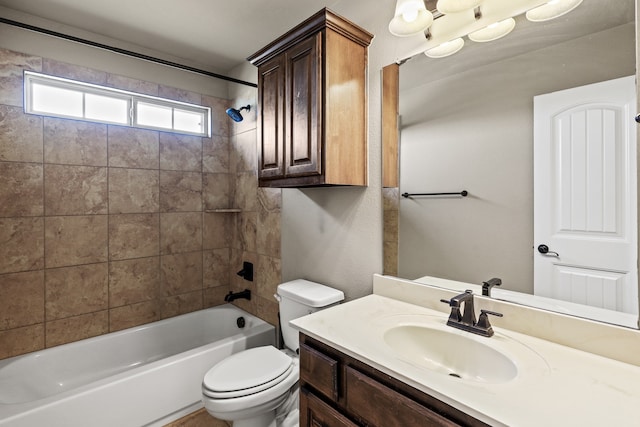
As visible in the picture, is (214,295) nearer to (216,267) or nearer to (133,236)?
(216,267)

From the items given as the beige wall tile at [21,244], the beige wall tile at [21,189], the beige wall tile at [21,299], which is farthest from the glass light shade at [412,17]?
the beige wall tile at [21,299]

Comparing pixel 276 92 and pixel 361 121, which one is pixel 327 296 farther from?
pixel 276 92

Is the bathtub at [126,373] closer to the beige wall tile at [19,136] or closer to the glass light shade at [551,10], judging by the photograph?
the beige wall tile at [19,136]

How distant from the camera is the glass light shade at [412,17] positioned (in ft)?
4.35

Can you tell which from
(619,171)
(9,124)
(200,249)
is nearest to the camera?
(619,171)

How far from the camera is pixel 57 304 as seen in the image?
6.98 ft

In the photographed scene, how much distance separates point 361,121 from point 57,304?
7.73 ft

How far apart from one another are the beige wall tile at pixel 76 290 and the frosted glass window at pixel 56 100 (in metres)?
1.09

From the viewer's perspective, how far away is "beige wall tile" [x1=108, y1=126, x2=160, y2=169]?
91.2 inches

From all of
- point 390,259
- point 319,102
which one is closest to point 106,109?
point 319,102

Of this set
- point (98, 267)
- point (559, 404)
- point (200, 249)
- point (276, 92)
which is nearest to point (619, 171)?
point (559, 404)

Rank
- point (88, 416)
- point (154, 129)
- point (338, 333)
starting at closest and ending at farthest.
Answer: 1. point (338, 333)
2. point (88, 416)
3. point (154, 129)

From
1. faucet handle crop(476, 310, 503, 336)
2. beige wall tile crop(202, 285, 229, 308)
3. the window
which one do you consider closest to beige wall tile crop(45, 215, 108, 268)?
the window

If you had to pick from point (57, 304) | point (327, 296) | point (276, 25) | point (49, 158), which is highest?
point (276, 25)
